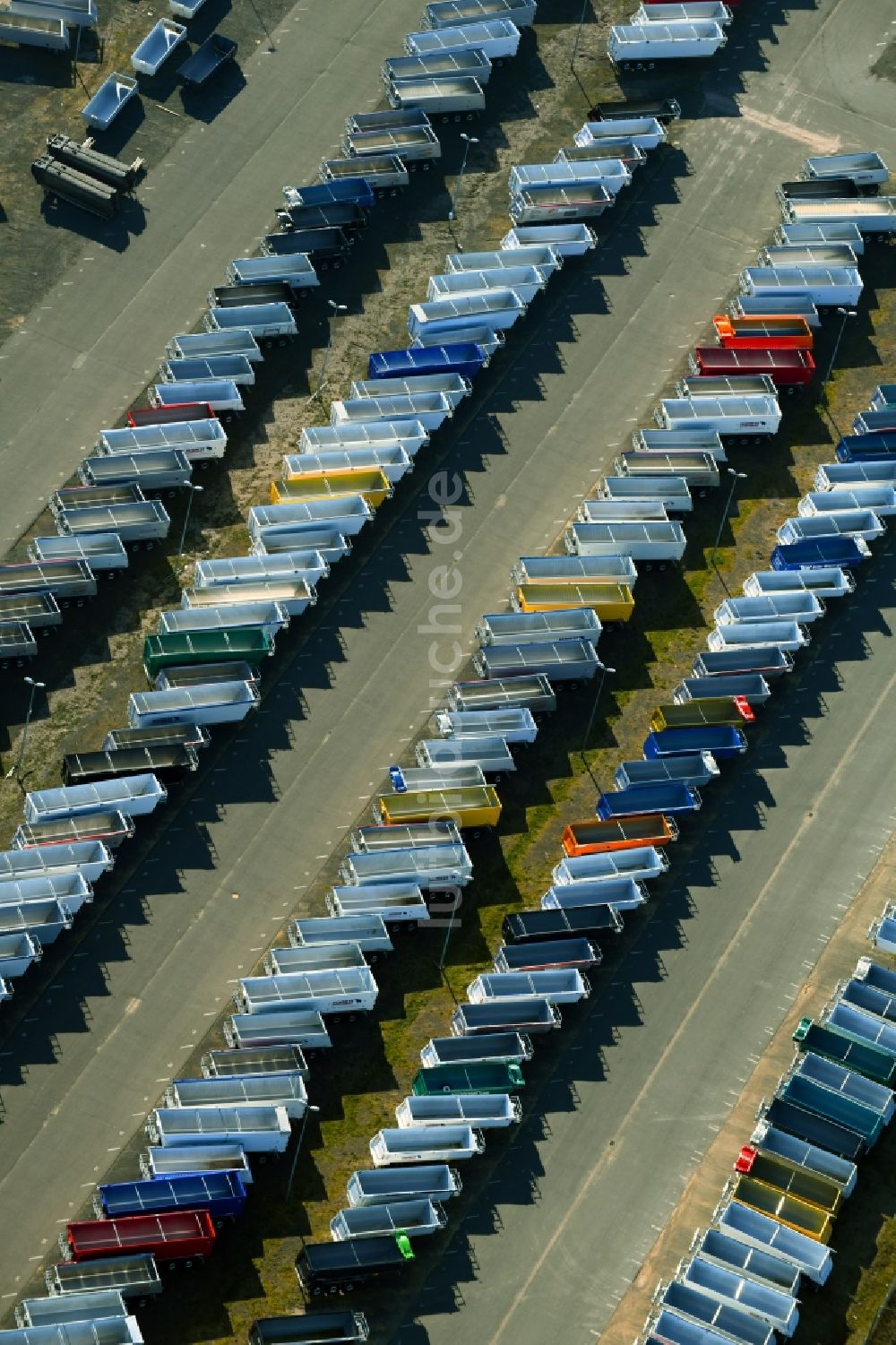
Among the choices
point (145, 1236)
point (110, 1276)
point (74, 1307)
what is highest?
point (145, 1236)

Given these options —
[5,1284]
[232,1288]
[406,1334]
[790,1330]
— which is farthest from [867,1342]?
[5,1284]

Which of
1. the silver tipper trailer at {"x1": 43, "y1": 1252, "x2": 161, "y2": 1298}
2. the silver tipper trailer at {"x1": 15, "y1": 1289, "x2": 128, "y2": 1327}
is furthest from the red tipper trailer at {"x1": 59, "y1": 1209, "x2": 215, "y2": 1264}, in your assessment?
the silver tipper trailer at {"x1": 15, "y1": 1289, "x2": 128, "y2": 1327}

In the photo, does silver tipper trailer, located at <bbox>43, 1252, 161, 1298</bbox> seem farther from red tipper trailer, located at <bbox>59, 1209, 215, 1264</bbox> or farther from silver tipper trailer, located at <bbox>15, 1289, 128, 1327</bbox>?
red tipper trailer, located at <bbox>59, 1209, 215, 1264</bbox>

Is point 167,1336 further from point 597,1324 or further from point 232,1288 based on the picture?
point 597,1324

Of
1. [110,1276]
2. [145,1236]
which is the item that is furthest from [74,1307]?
[145,1236]

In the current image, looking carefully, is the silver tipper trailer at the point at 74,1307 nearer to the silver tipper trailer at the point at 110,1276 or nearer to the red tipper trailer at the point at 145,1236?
the silver tipper trailer at the point at 110,1276

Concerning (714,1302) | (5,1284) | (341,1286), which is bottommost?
(5,1284)

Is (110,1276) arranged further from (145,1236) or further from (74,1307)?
(145,1236)
